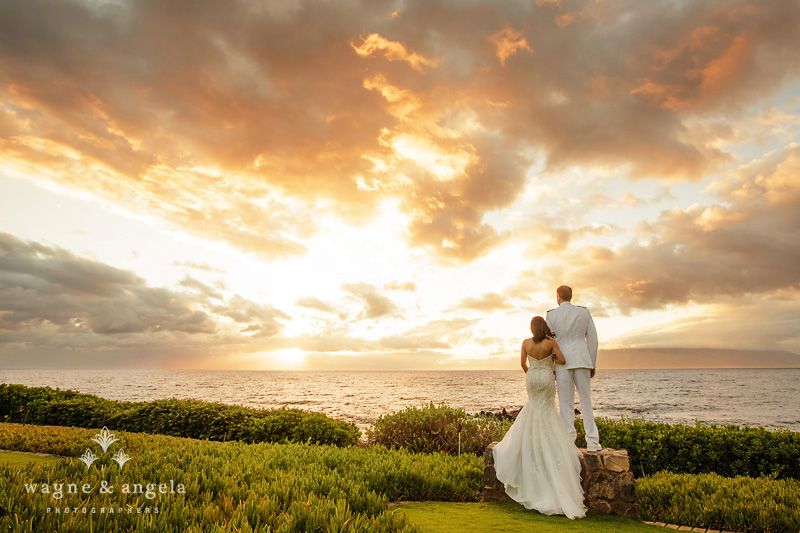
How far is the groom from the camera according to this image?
25.4ft

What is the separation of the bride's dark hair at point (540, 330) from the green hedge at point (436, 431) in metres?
6.16

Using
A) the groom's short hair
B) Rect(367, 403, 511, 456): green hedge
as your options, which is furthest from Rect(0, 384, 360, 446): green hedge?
the groom's short hair

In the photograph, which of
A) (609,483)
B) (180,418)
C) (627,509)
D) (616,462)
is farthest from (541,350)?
(180,418)

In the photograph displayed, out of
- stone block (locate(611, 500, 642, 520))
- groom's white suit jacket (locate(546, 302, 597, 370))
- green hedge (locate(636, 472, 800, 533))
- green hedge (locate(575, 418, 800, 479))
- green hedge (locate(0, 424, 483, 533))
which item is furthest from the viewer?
green hedge (locate(575, 418, 800, 479))

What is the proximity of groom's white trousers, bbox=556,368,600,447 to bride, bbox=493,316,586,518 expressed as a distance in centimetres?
19

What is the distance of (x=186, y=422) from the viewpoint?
14.6 m

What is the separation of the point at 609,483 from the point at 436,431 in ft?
21.7

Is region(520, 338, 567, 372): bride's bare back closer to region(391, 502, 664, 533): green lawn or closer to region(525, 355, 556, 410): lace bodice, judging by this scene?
region(525, 355, 556, 410): lace bodice

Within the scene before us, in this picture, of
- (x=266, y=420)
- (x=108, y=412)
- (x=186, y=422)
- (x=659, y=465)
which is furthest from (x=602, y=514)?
(x=108, y=412)

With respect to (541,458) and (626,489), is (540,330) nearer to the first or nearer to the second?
(541,458)

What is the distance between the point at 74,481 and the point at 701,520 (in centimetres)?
919

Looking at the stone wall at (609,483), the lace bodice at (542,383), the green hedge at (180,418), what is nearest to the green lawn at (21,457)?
the green hedge at (180,418)

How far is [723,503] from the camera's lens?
7129 mm

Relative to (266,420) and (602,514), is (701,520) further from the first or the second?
(266,420)
